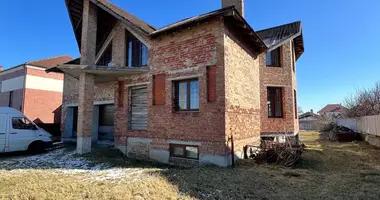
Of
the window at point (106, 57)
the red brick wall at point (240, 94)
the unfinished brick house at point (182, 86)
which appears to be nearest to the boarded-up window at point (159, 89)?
the unfinished brick house at point (182, 86)

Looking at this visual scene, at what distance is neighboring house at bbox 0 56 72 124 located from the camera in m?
21.0

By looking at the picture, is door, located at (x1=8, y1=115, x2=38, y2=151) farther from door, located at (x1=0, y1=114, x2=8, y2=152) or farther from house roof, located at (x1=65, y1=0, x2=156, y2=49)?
house roof, located at (x1=65, y1=0, x2=156, y2=49)

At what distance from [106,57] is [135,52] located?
2654 mm

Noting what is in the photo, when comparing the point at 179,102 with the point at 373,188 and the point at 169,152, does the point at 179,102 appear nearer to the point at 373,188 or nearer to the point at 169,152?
the point at 169,152

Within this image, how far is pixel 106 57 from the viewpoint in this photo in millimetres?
12750

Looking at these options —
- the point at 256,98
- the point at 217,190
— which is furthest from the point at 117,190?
the point at 256,98

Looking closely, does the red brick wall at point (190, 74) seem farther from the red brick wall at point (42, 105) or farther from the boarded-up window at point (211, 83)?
the red brick wall at point (42, 105)

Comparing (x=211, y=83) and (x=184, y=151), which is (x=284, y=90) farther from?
(x=184, y=151)

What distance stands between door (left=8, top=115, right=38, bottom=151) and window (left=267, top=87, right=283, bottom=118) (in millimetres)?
12980

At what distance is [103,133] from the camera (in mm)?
12977

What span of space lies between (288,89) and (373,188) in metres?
8.10

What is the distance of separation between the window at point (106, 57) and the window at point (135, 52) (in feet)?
5.52

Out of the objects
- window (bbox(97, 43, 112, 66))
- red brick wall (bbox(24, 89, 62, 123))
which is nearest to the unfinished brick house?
window (bbox(97, 43, 112, 66))

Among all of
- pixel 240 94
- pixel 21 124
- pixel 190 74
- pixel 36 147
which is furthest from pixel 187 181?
pixel 21 124
